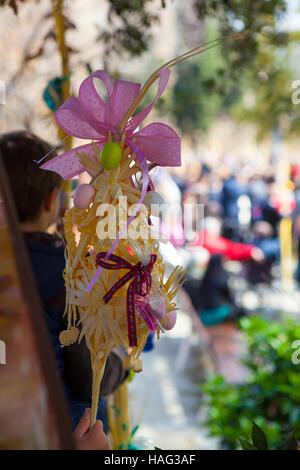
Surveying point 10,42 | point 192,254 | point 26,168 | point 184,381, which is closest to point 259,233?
point 192,254

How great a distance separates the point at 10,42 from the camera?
3986 millimetres

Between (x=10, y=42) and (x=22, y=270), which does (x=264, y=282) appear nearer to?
(x=10, y=42)

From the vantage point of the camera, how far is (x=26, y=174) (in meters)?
0.96

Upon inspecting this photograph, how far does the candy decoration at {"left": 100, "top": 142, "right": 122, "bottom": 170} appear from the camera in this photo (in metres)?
0.67

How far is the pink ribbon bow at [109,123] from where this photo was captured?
69cm

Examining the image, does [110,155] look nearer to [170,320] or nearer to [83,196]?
[83,196]

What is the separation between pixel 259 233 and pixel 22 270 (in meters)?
4.37

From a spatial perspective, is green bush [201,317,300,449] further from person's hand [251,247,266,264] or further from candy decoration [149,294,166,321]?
person's hand [251,247,266,264]

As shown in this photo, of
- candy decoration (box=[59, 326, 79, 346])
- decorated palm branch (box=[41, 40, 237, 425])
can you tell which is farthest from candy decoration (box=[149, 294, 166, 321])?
candy decoration (box=[59, 326, 79, 346])

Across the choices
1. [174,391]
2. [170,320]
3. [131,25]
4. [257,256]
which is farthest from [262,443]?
[257,256]

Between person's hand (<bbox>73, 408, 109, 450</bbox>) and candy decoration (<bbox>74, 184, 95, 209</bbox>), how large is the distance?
0.32 meters

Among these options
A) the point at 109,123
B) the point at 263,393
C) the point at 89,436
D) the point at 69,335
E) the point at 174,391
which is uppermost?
the point at 109,123

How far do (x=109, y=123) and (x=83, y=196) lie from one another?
0.12 m
